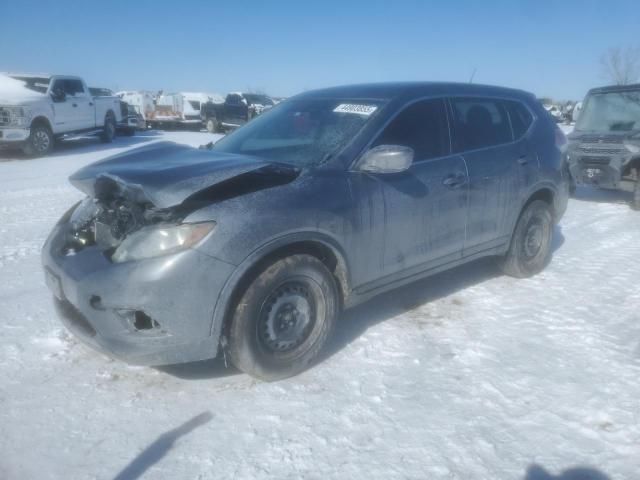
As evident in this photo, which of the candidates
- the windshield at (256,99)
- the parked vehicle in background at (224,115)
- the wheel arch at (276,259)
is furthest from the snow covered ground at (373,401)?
the windshield at (256,99)

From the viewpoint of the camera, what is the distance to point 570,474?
2377mm

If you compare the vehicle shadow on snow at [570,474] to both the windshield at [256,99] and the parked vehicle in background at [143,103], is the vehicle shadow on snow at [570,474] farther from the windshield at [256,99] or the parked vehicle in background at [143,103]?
the windshield at [256,99]

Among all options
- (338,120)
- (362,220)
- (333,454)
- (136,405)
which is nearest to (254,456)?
(333,454)

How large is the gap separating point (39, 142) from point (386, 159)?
12.4 m

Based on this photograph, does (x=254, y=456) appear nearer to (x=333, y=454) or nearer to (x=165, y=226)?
(x=333, y=454)

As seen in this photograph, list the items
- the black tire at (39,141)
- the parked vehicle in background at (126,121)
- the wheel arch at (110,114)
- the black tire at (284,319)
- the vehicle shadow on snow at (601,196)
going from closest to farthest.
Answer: the black tire at (284,319)
the vehicle shadow on snow at (601,196)
the black tire at (39,141)
the wheel arch at (110,114)
the parked vehicle in background at (126,121)

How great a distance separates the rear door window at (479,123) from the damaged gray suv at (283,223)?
18 millimetres

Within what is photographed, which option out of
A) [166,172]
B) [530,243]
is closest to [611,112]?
[530,243]

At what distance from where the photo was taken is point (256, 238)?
2.79 metres

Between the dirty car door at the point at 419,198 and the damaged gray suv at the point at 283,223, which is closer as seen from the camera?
the damaged gray suv at the point at 283,223

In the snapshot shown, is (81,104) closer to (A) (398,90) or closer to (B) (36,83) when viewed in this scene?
(B) (36,83)

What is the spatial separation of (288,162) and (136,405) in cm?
177

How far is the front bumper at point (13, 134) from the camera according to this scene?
1202cm

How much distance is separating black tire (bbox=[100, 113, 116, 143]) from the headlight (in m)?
15.3
